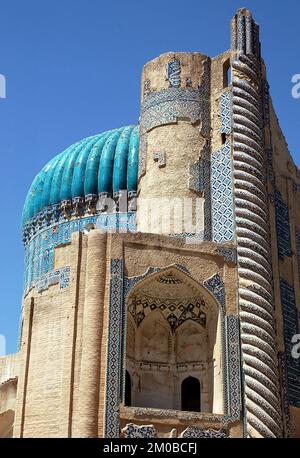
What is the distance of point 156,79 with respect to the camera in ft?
45.3

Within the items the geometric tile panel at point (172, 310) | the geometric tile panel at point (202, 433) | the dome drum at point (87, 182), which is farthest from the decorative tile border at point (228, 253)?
the dome drum at point (87, 182)

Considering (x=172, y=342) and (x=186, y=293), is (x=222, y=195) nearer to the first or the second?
(x=186, y=293)

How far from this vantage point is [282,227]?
1309 centimetres

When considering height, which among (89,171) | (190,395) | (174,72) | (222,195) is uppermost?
(174,72)

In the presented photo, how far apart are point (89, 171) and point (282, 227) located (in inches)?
178

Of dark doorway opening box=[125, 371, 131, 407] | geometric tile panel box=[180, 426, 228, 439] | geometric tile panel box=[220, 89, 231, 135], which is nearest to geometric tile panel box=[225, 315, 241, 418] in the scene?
geometric tile panel box=[180, 426, 228, 439]

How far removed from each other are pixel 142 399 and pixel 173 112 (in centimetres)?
446

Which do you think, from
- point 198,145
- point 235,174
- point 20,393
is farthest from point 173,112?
point 20,393

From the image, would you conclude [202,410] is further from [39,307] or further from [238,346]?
[39,307]

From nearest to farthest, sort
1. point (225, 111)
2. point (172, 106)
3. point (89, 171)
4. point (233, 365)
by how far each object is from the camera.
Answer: point (233, 365)
point (225, 111)
point (172, 106)
point (89, 171)

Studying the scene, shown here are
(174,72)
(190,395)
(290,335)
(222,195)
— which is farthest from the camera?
(174,72)

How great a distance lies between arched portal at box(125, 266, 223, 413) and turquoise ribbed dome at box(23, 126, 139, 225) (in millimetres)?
3731

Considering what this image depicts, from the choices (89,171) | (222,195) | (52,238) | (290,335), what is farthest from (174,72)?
(290,335)

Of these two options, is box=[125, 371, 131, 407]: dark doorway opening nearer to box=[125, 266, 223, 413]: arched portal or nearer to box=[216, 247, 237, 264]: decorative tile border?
box=[125, 266, 223, 413]: arched portal
